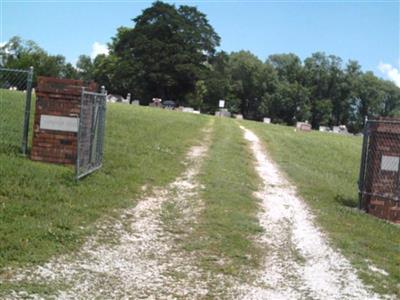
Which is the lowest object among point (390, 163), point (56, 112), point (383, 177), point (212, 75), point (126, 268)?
point (126, 268)

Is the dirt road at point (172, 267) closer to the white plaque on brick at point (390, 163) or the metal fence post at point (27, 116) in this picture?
the white plaque on brick at point (390, 163)

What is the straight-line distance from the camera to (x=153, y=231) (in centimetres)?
821

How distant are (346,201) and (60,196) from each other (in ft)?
22.3

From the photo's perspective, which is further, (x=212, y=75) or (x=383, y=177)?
(x=212, y=75)

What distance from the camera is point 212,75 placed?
3472 inches

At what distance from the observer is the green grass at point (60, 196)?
21.6 ft

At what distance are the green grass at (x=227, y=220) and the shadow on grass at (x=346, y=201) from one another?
189 cm

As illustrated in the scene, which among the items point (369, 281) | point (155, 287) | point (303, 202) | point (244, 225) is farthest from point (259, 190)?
point (155, 287)

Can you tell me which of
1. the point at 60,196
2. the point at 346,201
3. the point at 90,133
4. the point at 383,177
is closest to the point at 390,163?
the point at 383,177

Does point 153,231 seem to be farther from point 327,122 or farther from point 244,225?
point 327,122

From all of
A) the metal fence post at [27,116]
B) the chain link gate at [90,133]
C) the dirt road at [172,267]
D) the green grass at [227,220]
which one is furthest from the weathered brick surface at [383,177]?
the metal fence post at [27,116]

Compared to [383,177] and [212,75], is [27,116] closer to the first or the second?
[383,177]

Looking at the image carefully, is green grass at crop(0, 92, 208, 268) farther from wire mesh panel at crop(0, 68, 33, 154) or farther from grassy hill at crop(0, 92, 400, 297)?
wire mesh panel at crop(0, 68, 33, 154)

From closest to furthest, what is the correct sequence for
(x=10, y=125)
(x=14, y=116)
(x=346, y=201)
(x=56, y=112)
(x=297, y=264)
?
(x=297, y=264) < (x=56, y=112) < (x=346, y=201) < (x=10, y=125) < (x=14, y=116)
